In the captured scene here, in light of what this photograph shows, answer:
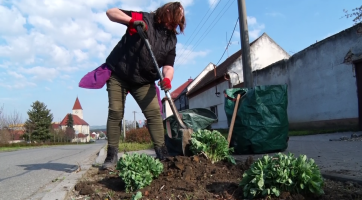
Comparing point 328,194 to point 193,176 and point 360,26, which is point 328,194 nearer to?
point 193,176

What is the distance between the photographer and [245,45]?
25.0 feet

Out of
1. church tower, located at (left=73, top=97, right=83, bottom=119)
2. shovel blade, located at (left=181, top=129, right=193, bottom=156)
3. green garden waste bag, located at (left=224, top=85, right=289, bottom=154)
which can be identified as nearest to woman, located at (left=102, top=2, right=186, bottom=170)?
shovel blade, located at (left=181, top=129, right=193, bottom=156)

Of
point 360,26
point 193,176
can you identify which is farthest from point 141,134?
point 193,176

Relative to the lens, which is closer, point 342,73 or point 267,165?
point 267,165

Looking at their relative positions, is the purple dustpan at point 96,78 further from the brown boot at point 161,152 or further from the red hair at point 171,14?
the brown boot at point 161,152

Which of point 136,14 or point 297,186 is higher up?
point 136,14

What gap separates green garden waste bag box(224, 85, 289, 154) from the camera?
4.42m

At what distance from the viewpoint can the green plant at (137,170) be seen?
A: 216cm

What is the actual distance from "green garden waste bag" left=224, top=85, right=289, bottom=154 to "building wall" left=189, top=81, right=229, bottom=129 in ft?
46.5

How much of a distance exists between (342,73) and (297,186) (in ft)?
30.8

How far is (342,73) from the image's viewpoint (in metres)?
9.74

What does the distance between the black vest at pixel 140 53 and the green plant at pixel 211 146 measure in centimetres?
82

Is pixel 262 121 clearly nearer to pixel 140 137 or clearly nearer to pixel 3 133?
pixel 140 137

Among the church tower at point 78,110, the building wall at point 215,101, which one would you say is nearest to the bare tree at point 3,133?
the building wall at point 215,101
